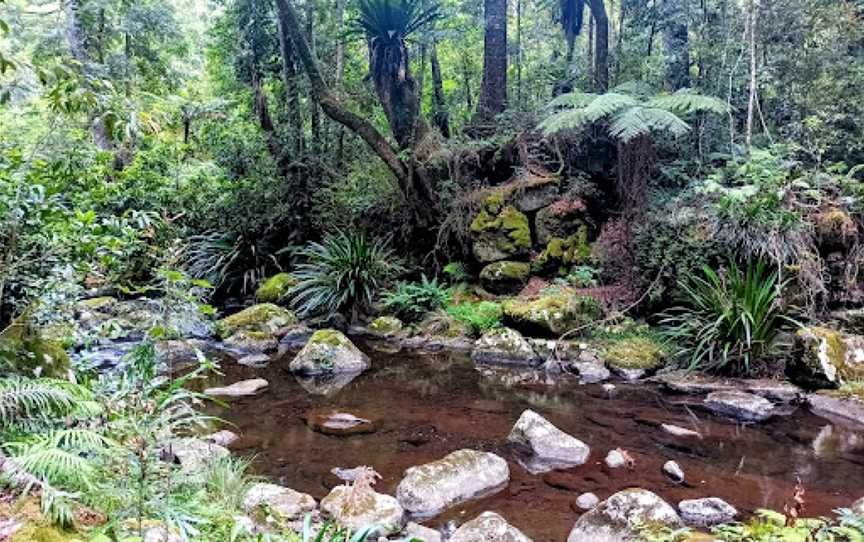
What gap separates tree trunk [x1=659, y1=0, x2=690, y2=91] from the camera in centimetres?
924

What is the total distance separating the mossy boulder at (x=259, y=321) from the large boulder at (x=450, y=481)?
479cm

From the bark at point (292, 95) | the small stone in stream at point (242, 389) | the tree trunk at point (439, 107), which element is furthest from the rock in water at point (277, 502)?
the bark at point (292, 95)

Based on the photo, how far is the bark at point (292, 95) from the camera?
1100 centimetres

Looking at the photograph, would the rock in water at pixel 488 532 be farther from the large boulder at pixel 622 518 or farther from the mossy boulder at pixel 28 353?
the mossy boulder at pixel 28 353

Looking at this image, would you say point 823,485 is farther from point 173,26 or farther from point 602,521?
point 173,26

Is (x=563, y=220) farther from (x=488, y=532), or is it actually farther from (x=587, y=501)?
(x=488, y=532)

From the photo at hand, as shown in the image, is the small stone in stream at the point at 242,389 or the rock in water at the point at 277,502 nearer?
the rock in water at the point at 277,502

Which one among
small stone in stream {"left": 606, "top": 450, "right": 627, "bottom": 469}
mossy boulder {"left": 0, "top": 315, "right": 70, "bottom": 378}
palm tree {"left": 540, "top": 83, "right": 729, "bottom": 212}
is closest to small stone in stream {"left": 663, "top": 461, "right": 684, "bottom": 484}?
small stone in stream {"left": 606, "top": 450, "right": 627, "bottom": 469}

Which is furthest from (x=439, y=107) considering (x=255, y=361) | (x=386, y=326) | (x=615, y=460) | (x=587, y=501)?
(x=587, y=501)

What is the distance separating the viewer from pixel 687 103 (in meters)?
7.60

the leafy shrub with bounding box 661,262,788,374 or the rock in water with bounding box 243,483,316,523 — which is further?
the leafy shrub with bounding box 661,262,788,374

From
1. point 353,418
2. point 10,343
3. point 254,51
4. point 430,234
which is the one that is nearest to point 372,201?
point 430,234

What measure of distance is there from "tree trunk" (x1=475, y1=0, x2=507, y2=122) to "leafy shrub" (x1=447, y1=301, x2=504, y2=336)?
362 cm

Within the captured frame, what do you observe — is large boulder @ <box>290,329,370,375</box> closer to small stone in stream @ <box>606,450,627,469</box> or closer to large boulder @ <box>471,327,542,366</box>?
large boulder @ <box>471,327,542,366</box>
